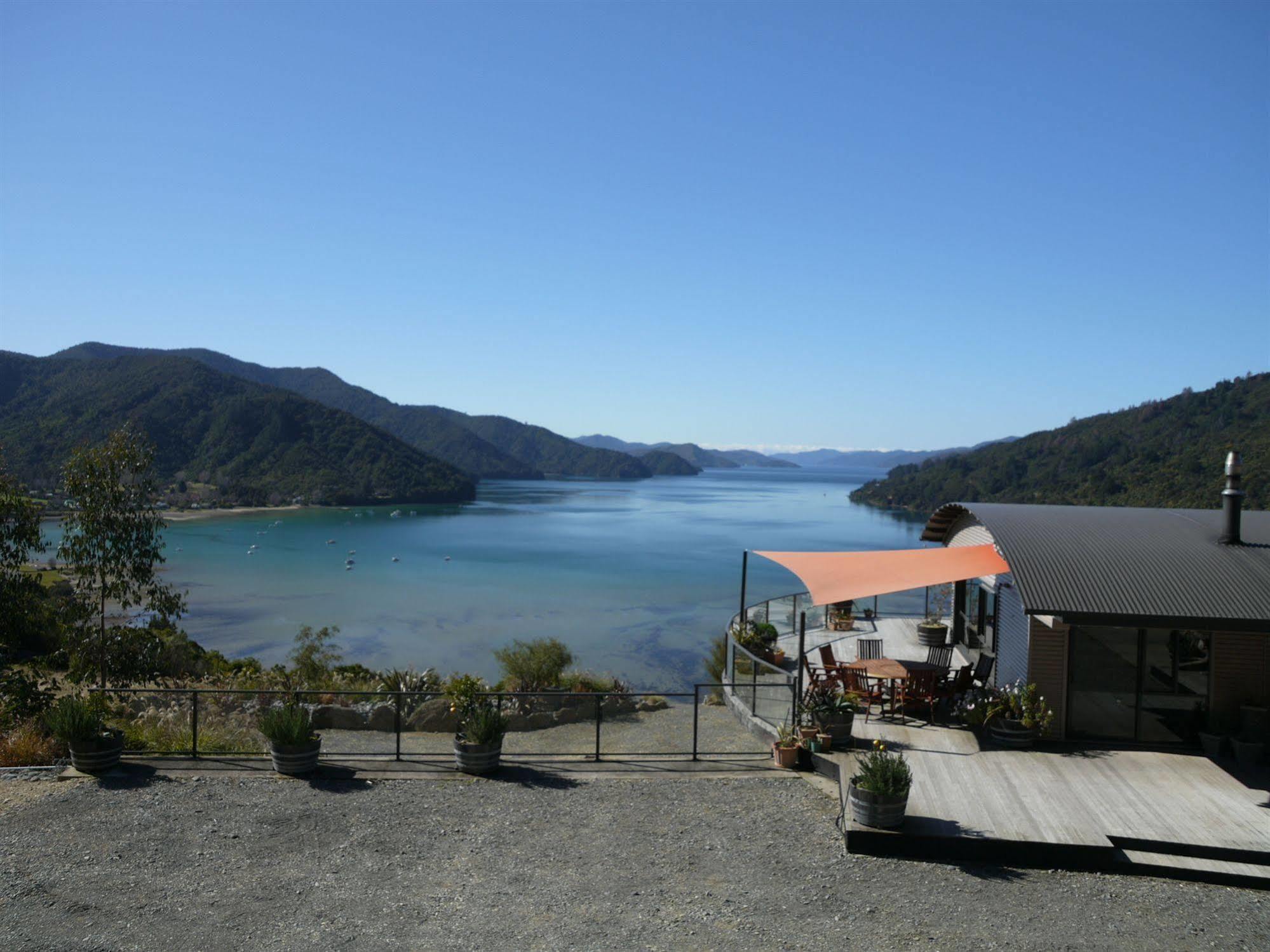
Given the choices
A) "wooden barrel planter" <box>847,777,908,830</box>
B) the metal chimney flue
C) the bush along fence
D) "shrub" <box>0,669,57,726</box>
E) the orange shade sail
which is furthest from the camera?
the orange shade sail

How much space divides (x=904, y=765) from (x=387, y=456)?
388 feet

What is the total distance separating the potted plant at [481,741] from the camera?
8.39m

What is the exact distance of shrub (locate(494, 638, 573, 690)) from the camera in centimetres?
1819

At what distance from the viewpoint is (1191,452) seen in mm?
49281

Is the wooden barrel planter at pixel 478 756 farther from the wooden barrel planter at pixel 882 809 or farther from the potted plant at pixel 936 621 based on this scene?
the potted plant at pixel 936 621

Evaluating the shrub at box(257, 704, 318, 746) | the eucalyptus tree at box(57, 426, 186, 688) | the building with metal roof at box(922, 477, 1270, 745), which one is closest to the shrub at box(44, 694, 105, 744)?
the shrub at box(257, 704, 318, 746)

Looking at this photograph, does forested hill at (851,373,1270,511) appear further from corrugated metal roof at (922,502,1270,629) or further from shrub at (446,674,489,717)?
shrub at (446,674,489,717)

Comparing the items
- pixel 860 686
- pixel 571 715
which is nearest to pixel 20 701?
pixel 571 715

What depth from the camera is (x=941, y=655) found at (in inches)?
514

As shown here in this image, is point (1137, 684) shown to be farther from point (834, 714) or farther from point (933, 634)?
point (933, 634)

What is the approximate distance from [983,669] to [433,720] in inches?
316

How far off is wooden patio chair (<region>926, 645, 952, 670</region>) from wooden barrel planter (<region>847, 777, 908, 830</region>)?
249 inches

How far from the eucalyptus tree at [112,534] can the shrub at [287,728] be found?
4.53 meters

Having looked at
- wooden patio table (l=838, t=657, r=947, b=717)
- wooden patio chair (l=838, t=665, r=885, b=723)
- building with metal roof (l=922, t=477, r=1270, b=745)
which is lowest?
wooden patio chair (l=838, t=665, r=885, b=723)
